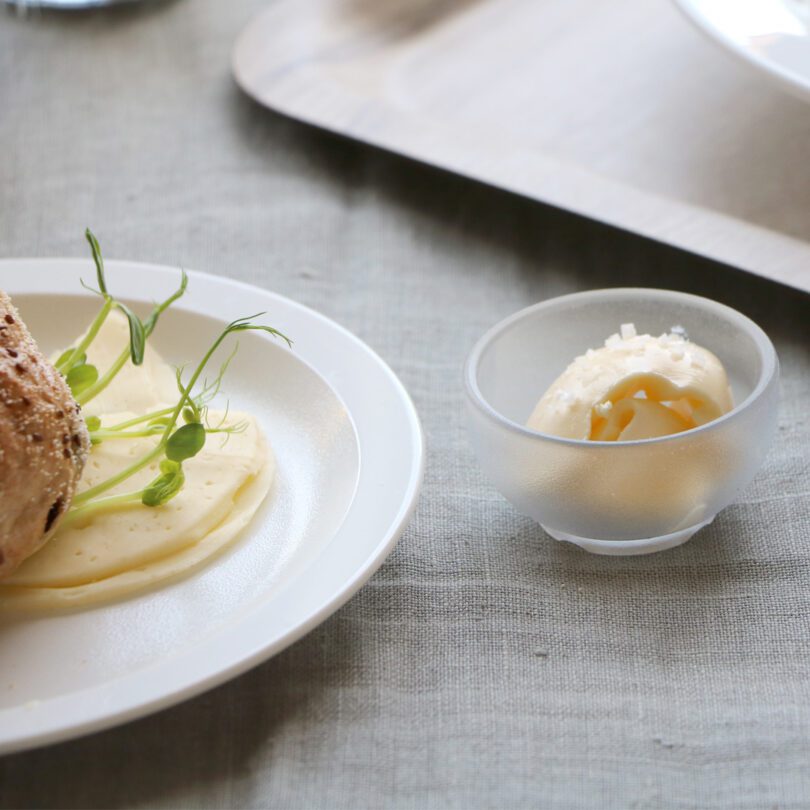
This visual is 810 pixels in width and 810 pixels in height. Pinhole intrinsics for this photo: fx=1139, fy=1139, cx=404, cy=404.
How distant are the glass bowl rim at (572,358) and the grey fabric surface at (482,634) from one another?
10cm

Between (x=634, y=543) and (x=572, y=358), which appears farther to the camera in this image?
(x=572, y=358)

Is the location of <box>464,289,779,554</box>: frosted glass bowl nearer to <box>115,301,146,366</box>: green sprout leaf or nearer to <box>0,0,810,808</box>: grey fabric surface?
<box>0,0,810,808</box>: grey fabric surface

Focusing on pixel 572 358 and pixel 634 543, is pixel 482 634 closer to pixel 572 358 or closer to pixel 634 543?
pixel 634 543

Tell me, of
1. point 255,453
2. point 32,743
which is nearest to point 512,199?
point 255,453

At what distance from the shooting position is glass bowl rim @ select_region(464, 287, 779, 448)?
2.39 feet

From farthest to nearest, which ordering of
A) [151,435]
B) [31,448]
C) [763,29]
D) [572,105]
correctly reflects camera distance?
1. [572,105]
2. [763,29]
3. [151,435]
4. [31,448]

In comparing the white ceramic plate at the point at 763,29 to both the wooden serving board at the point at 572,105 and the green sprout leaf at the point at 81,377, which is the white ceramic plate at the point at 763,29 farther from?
the green sprout leaf at the point at 81,377

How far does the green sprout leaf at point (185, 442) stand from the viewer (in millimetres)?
756

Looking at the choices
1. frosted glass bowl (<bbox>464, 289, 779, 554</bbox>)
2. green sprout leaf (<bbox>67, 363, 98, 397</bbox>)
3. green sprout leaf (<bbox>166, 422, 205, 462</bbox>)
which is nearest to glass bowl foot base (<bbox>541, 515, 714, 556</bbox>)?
frosted glass bowl (<bbox>464, 289, 779, 554</bbox>)

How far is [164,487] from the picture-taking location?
0.75 meters

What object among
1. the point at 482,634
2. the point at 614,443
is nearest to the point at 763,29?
the point at 614,443

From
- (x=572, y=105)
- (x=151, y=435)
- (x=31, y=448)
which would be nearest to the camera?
(x=31, y=448)

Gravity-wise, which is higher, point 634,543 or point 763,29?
point 763,29

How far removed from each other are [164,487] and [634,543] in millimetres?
322
